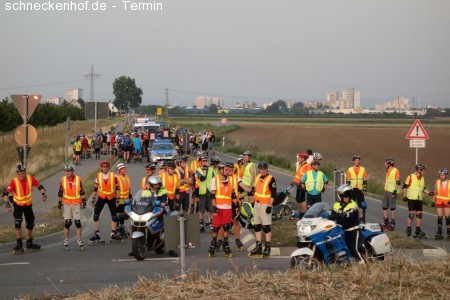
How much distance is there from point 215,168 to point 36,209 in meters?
7.12

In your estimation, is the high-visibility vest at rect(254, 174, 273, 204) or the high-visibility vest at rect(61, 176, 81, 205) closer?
the high-visibility vest at rect(254, 174, 273, 204)

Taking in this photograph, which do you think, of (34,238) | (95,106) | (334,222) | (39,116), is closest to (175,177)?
(34,238)

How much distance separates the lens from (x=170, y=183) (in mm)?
18031

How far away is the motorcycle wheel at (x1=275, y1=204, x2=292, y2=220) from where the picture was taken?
2005 centimetres

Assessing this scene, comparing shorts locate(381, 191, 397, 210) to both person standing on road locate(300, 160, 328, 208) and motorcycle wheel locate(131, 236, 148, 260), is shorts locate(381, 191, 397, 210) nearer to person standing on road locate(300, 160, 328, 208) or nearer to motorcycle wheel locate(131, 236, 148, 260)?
person standing on road locate(300, 160, 328, 208)

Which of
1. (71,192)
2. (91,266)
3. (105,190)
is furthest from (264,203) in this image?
(71,192)

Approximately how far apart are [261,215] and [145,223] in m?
2.29

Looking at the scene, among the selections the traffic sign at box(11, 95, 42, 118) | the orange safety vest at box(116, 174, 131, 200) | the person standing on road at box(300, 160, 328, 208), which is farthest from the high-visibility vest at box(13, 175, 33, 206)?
the person standing on road at box(300, 160, 328, 208)

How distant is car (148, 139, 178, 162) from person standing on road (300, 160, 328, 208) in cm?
2434

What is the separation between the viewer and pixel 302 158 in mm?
21406

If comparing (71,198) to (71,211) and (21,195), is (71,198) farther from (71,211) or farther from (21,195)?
(21,195)

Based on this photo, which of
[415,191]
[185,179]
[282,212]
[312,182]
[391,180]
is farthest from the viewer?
[282,212]

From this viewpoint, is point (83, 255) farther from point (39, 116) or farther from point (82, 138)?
point (39, 116)

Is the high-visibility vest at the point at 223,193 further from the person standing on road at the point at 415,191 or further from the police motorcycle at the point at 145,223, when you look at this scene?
the person standing on road at the point at 415,191
